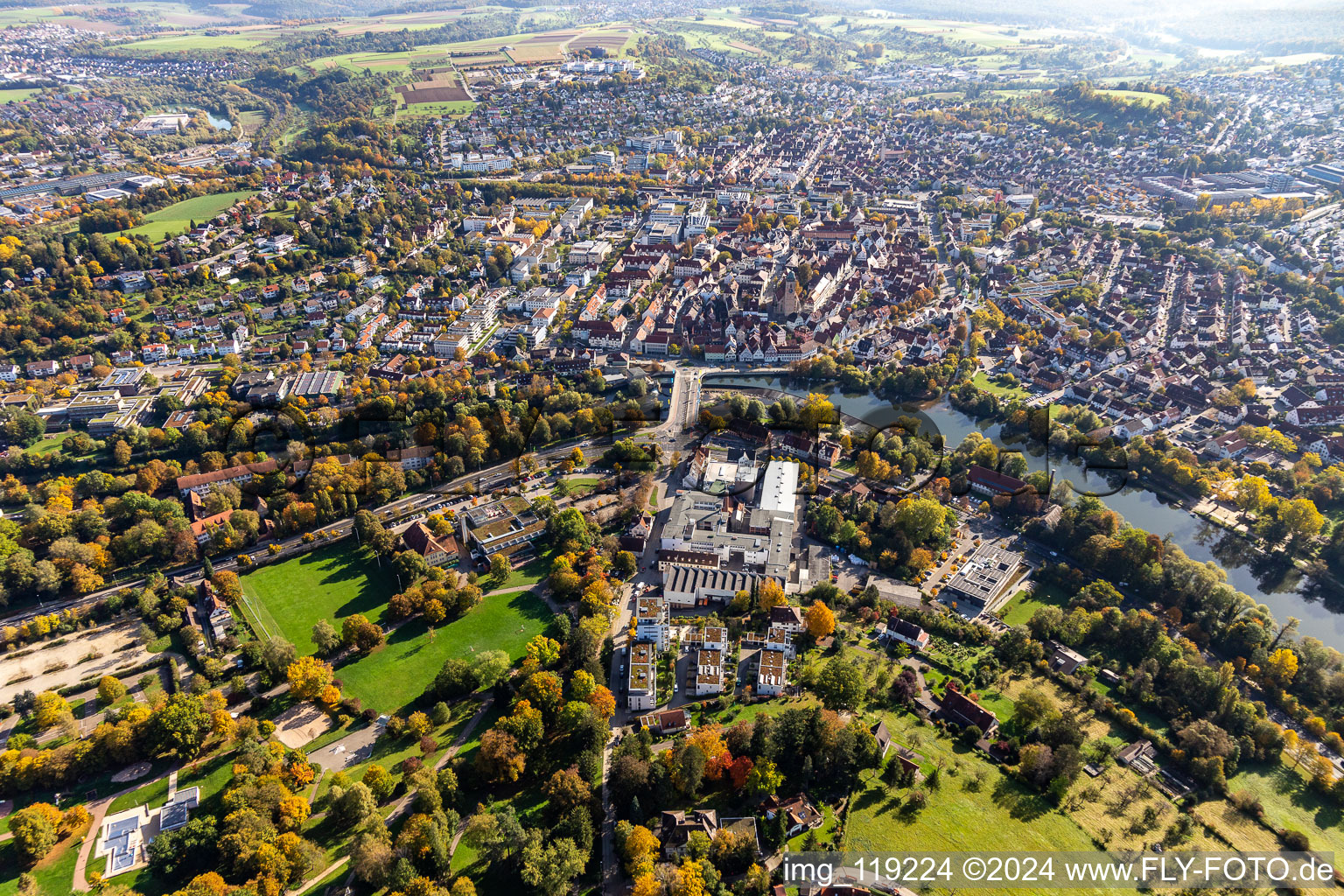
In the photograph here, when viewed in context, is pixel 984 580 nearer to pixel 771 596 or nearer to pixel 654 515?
pixel 771 596

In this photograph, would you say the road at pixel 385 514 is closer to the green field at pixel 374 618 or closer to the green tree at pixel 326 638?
the green field at pixel 374 618

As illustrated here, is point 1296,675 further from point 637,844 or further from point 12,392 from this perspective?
point 12,392

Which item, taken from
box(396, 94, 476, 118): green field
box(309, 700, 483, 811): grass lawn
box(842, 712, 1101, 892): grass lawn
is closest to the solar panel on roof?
box(309, 700, 483, 811): grass lawn

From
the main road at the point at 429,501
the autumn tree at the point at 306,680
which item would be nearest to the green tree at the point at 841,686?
the autumn tree at the point at 306,680

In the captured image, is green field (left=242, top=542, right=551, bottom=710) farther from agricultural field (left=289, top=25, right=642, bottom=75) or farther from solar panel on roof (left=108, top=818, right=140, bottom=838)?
agricultural field (left=289, top=25, right=642, bottom=75)

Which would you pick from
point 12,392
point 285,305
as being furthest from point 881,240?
point 12,392

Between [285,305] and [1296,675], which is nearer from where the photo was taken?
[1296,675]

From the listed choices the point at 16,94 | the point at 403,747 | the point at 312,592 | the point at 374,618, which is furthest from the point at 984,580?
the point at 16,94
